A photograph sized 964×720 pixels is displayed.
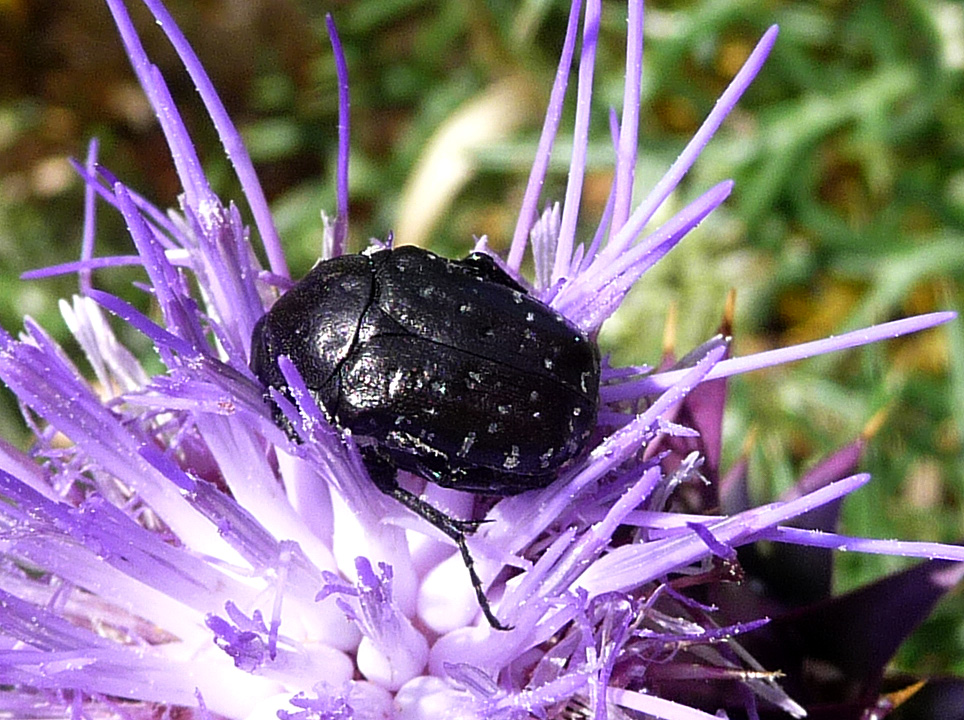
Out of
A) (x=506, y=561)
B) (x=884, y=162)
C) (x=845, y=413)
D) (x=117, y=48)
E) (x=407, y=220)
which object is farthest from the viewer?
(x=117, y=48)

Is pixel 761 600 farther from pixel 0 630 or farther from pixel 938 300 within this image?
pixel 938 300

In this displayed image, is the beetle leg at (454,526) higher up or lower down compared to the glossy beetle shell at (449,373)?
lower down

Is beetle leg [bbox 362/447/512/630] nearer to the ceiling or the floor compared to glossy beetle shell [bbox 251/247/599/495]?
nearer to the floor

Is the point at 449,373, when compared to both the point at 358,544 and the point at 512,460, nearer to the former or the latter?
the point at 512,460

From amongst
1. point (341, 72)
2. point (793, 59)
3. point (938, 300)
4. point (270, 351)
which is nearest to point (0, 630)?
point (270, 351)

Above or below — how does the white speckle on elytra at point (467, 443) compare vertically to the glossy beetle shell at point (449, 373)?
below
